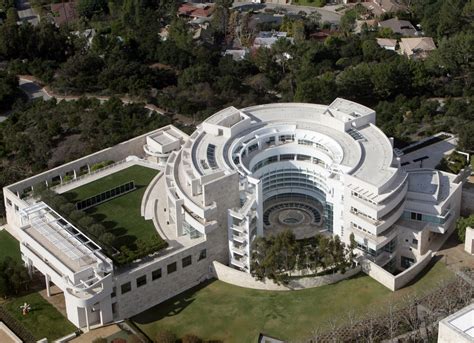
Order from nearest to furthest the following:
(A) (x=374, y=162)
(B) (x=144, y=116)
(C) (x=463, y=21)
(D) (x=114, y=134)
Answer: (A) (x=374, y=162), (D) (x=114, y=134), (B) (x=144, y=116), (C) (x=463, y=21)

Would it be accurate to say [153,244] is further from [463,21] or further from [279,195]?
[463,21]

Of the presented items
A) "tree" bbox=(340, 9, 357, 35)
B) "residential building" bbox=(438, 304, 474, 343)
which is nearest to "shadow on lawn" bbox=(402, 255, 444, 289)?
"residential building" bbox=(438, 304, 474, 343)

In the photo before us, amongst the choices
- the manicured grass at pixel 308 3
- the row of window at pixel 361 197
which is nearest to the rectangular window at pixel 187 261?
the row of window at pixel 361 197

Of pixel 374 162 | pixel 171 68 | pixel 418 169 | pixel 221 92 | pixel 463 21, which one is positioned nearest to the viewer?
pixel 374 162

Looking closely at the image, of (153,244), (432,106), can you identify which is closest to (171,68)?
(432,106)

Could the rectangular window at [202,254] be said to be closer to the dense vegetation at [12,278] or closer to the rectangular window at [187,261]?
the rectangular window at [187,261]

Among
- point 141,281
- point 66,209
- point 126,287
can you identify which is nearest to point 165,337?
point 126,287

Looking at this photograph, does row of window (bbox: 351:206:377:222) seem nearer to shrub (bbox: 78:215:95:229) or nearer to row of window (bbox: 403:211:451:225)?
row of window (bbox: 403:211:451:225)
